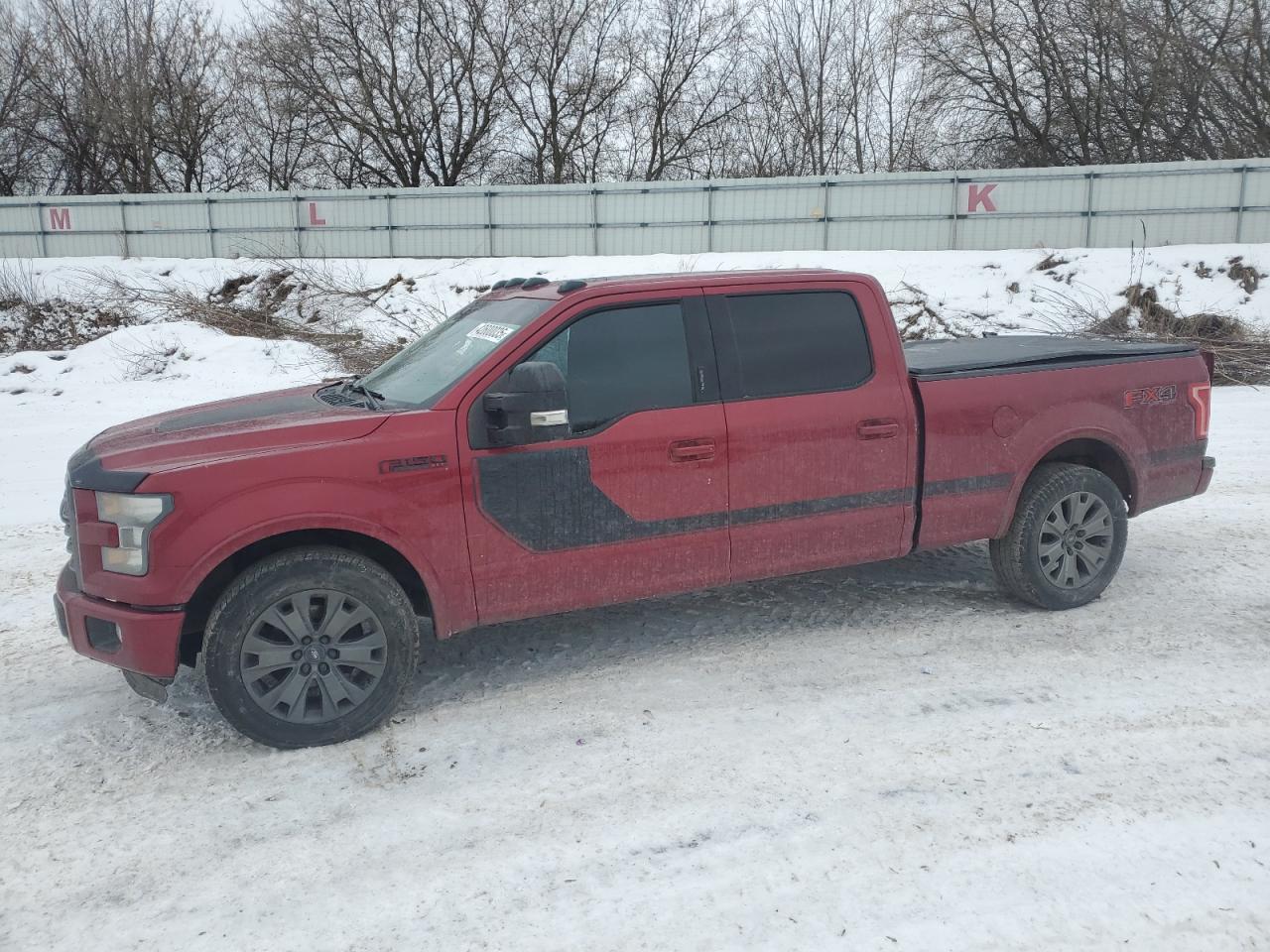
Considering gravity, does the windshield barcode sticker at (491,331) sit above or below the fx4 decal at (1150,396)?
above

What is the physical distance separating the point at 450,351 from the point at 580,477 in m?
0.98

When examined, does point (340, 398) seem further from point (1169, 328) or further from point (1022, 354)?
point (1169, 328)

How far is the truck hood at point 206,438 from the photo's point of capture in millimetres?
3777

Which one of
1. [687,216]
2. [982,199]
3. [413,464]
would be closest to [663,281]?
[413,464]

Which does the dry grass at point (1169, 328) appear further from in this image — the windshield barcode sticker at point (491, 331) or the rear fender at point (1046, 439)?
the windshield barcode sticker at point (491, 331)

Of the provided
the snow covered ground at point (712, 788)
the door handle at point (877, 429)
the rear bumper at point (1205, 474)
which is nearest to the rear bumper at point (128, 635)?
the snow covered ground at point (712, 788)

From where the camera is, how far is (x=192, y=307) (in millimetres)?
17797

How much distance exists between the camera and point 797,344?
4738 millimetres

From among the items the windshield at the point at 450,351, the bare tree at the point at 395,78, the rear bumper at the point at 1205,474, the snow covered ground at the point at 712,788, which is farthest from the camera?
the bare tree at the point at 395,78

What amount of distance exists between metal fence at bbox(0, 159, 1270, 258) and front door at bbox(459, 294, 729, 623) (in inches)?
715

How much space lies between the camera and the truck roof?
4516 mm

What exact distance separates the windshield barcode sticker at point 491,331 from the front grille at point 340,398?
1.96 feet

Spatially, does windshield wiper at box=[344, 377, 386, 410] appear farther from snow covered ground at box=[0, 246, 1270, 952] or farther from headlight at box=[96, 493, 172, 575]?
snow covered ground at box=[0, 246, 1270, 952]

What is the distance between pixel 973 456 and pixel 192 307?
16.3 meters
